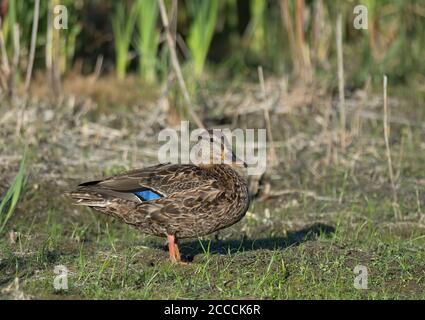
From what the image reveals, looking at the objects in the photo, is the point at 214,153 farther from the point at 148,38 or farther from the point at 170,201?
the point at 148,38

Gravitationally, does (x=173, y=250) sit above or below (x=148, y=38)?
below

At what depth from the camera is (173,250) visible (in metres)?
6.21

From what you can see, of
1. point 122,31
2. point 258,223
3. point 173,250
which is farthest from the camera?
point 122,31

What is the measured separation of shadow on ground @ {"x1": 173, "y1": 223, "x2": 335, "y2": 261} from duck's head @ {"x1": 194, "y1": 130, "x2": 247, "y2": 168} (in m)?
0.57

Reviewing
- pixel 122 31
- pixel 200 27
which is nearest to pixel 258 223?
pixel 200 27

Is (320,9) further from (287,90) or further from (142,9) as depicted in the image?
(142,9)

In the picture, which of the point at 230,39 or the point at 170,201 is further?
the point at 230,39

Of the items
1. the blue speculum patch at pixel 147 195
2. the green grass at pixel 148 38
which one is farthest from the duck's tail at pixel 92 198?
the green grass at pixel 148 38

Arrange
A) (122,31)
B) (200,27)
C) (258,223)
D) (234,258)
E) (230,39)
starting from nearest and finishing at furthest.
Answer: (234,258) < (258,223) < (200,27) < (122,31) < (230,39)

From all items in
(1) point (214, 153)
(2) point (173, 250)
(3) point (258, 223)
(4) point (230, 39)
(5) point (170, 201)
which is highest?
(4) point (230, 39)

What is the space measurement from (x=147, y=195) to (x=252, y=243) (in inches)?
39.0

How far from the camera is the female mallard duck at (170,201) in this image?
6.22 m

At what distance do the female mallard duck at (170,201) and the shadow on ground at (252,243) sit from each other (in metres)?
0.26

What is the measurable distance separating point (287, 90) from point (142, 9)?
182 centimetres
